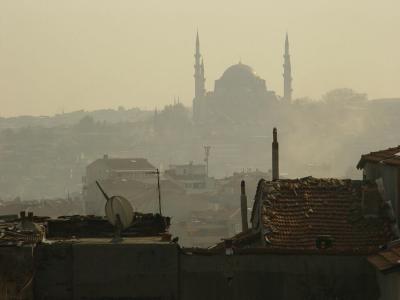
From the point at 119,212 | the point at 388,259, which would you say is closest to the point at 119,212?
the point at 119,212

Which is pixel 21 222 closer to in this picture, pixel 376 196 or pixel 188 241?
pixel 376 196

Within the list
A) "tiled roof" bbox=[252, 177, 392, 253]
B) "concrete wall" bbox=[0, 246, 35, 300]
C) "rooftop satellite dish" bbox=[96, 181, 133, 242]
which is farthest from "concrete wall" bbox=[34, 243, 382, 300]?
"tiled roof" bbox=[252, 177, 392, 253]

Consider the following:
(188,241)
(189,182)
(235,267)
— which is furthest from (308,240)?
(189,182)

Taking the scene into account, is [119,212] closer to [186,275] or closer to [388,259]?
[186,275]

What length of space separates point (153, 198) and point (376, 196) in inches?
2825

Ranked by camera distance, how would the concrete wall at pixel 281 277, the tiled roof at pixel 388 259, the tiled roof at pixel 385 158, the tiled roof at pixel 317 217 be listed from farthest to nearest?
the tiled roof at pixel 385 158 < the tiled roof at pixel 317 217 < the concrete wall at pixel 281 277 < the tiled roof at pixel 388 259

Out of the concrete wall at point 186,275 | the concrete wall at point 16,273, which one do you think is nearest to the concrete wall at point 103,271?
the concrete wall at point 186,275

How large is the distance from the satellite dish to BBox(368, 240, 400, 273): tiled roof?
93.5 inches

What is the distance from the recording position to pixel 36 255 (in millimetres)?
12531

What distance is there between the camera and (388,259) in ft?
40.8

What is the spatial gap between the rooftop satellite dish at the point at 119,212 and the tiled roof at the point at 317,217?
184 cm

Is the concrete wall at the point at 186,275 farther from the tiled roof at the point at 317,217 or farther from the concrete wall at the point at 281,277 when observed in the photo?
the tiled roof at the point at 317,217

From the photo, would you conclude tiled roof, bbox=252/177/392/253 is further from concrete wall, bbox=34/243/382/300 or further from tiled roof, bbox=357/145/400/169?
concrete wall, bbox=34/243/382/300

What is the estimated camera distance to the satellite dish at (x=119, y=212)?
522 inches
